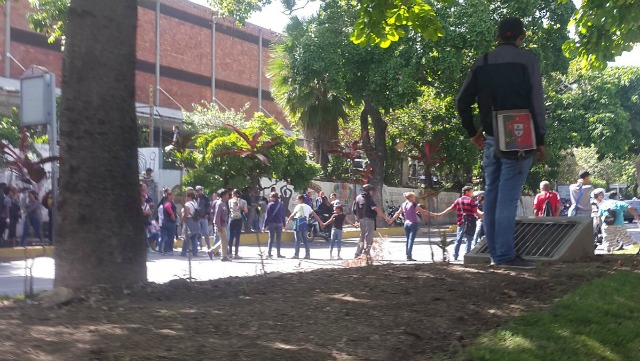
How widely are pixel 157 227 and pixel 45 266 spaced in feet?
19.4

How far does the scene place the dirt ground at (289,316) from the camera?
146 inches

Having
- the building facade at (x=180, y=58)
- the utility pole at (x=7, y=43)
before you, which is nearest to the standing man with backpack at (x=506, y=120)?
the building facade at (x=180, y=58)

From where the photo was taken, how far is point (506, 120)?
20.2 ft

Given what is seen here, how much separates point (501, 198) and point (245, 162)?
20698 millimetres

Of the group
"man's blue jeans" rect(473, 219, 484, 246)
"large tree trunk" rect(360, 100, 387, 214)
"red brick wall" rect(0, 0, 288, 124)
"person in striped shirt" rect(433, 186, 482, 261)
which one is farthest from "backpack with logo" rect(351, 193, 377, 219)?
"red brick wall" rect(0, 0, 288, 124)

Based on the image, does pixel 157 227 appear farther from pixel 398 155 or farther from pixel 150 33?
pixel 150 33

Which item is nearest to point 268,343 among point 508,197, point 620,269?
point 508,197

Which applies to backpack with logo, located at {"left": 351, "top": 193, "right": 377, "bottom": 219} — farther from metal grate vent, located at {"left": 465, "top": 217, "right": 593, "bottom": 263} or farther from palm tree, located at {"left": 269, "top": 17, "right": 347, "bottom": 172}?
palm tree, located at {"left": 269, "top": 17, "right": 347, "bottom": 172}

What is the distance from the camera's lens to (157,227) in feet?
69.0

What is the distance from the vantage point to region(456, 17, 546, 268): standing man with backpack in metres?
6.18

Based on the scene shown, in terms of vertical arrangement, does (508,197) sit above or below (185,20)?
below

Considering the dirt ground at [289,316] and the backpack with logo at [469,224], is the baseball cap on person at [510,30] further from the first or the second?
the backpack with logo at [469,224]

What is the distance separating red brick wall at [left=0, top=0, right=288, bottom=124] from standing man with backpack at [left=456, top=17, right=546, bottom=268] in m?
35.0

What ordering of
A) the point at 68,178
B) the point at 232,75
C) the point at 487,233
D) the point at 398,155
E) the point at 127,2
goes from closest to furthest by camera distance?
the point at 68,178 < the point at 127,2 < the point at 487,233 < the point at 398,155 < the point at 232,75
